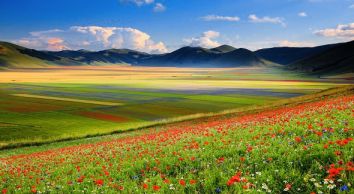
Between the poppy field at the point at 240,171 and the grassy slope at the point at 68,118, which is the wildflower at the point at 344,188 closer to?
the poppy field at the point at 240,171

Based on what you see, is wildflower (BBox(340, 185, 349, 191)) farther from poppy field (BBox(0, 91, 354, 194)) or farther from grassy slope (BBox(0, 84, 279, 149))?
grassy slope (BBox(0, 84, 279, 149))

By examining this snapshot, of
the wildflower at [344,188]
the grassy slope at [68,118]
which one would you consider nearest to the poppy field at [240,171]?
the wildflower at [344,188]

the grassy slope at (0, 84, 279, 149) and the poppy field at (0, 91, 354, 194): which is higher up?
the poppy field at (0, 91, 354, 194)

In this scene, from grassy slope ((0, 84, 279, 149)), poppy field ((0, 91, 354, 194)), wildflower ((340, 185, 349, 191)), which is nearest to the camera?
wildflower ((340, 185, 349, 191))

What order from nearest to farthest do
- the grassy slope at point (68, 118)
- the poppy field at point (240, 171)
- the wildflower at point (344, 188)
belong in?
the wildflower at point (344, 188), the poppy field at point (240, 171), the grassy slope at point (68, 118)

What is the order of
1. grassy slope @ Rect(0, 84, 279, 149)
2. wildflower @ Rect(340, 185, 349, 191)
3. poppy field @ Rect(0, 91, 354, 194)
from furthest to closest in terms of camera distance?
grassy slope @ Rect(0, 84, 279, 149)
poppy field @ Rect(0, 91, 354, 194)
wildflower @ Rect(340, 185, 349, 191)

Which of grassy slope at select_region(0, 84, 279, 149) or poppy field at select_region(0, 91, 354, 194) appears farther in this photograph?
grassy slope at select_region(0, 84, 279, 149)

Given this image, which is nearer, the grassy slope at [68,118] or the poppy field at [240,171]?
the poppy field at [240,171]

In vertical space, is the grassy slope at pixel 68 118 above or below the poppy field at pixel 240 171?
below

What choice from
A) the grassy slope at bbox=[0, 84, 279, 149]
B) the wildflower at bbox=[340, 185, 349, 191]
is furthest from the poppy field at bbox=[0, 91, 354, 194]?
the grassy slope at bbox=[0, 84, 279, 149]

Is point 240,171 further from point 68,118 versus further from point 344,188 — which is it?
point 68,118

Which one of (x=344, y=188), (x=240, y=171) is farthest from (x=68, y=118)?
(x=344, y=188)

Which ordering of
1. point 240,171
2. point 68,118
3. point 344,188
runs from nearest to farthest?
point 344,188 < point 240,171 < point 68,118

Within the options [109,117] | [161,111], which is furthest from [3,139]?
[161,111]
